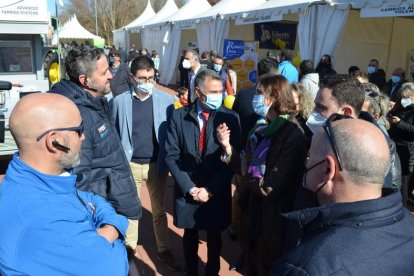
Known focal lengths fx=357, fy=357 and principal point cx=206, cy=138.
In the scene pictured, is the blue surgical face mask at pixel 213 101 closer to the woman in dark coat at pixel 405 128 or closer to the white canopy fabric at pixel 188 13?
the woman in dark coat at pixel 405 128

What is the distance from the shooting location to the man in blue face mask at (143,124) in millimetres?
3223

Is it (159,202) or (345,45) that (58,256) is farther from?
(345,45)

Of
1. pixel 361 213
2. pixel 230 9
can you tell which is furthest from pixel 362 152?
pixel 230 9

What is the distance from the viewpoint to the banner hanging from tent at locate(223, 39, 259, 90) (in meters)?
11.2

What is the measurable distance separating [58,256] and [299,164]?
5.29 ft

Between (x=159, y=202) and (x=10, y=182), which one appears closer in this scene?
(x=10, y=182)

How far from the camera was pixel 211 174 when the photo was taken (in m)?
2.87

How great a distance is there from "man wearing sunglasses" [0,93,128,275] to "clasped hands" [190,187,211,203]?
125 cm

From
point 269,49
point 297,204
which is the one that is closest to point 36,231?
point 297,204

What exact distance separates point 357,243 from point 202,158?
1.84m

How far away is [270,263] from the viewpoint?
8.21ft

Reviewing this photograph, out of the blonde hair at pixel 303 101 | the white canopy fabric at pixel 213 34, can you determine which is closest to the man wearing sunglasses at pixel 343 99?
the blonde hair at pixel 303 101

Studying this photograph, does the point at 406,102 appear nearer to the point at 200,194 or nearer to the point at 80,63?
the point at 200,194

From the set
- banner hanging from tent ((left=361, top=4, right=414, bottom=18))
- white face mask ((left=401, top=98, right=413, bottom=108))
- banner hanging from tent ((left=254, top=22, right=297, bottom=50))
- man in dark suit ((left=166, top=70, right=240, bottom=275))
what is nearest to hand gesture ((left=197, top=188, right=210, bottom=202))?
man in dark suit ((left=166, top=70, right=240, bottom=275))
